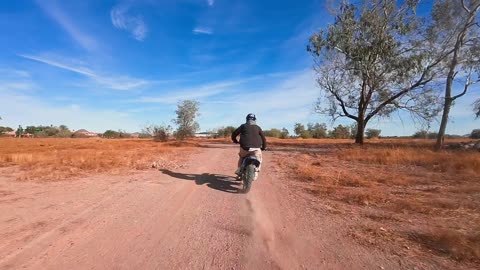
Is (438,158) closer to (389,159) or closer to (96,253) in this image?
(389,159)

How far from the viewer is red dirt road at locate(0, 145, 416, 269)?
3854 millimetres

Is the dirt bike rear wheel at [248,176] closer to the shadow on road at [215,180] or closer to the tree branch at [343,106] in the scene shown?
the shadow on road at [215,180]

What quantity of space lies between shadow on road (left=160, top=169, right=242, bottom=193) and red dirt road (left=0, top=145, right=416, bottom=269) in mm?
147

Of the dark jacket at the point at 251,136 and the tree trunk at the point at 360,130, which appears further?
the tree trunk at the point at 360,130

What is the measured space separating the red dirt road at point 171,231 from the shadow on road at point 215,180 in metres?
0.15

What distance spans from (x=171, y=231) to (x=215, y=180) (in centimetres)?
471

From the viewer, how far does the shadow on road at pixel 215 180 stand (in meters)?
8.47

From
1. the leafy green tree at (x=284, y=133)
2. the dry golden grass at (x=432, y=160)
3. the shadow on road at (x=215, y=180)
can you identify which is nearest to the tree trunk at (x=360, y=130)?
the dry golden grass at (x=432, y=160)

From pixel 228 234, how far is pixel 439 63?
1043 inches

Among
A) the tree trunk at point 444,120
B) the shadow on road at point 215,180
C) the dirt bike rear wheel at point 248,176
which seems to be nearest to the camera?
the dirt bike rear wheel at point 248,176

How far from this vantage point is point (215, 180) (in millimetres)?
9656

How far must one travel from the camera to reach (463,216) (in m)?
5.81

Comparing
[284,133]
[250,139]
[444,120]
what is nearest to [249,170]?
[250,139]

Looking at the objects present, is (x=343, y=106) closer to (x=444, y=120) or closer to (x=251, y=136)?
(x=444, y=120)
